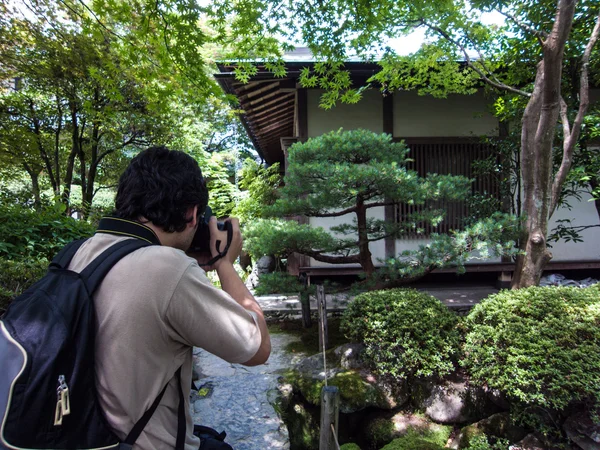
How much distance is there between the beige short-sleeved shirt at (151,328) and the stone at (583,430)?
342 cm

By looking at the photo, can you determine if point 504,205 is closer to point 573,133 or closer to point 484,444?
point 573,133

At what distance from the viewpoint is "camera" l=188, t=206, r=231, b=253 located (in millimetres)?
1338

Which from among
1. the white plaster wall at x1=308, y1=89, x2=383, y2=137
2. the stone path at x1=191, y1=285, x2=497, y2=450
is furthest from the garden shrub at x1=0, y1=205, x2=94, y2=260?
the white plaster wall at x1=308, y1=89, x2=383, y2=137

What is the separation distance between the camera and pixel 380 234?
17.5ft

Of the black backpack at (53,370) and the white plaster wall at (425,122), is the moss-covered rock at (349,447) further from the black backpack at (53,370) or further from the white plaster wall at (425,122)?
the white plaster wall at (425,122)

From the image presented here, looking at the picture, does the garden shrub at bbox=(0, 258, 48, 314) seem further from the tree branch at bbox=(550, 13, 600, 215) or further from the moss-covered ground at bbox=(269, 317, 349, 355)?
the tree branch at bbox=(550, 13, 600, 215)

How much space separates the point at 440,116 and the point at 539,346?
5136 mm

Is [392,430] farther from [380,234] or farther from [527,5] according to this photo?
[527,5]

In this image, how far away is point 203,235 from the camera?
52.7 inches

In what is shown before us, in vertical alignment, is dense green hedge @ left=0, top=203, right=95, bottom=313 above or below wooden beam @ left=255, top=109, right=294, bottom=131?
below

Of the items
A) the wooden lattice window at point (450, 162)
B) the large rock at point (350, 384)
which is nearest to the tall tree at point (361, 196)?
the large rock at point (350, 384)

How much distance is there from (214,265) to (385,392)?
3.35 meters

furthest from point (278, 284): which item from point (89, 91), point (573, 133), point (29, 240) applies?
point (89, 91)

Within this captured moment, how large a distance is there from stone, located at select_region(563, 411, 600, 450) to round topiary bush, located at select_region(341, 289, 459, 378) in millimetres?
978
